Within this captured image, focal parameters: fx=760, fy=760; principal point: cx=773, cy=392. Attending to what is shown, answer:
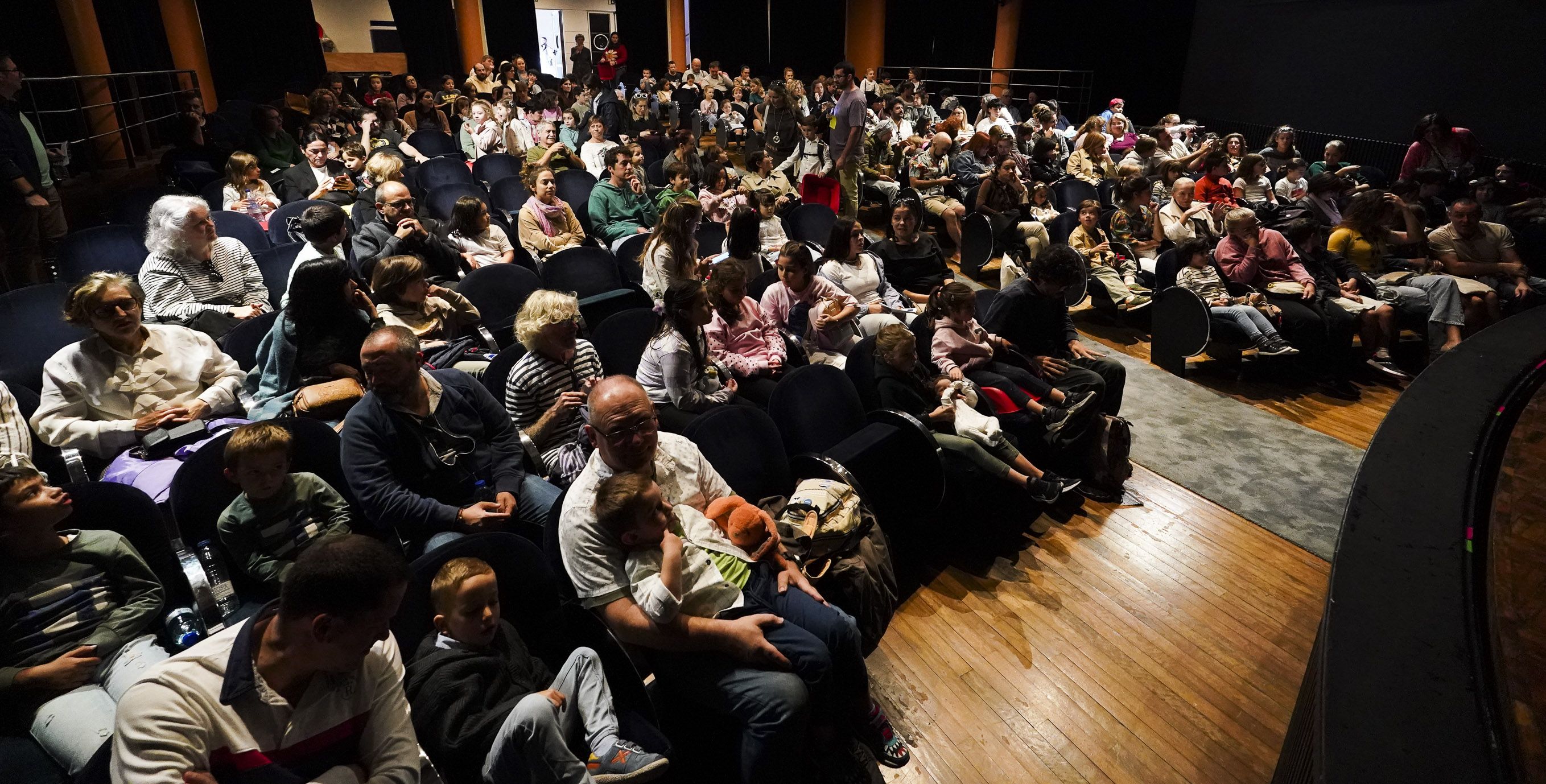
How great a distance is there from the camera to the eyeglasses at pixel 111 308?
2.66 m

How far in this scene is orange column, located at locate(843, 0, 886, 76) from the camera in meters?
17.5

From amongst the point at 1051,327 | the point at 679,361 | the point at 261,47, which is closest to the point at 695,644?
the point at 679,361

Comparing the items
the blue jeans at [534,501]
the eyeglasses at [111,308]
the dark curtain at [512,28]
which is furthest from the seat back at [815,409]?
the dark curtain at [512,28]

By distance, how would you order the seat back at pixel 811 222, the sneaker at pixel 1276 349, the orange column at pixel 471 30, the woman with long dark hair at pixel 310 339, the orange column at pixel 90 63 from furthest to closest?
the orange column at pixel 471 30
the orange column at pixel 90 63
the seat back at pixel 811 222
the sneaker at pixel 1276 349
the woman with long dark hair at pixel 310 339

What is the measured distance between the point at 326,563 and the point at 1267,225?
7916 mm

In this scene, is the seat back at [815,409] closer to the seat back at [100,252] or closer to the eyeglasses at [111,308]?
the eyeglasses at [111,308]

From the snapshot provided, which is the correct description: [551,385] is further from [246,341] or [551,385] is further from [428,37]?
[428,37]

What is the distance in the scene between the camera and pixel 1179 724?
2.48 metres

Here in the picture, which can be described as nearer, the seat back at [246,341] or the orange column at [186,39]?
the seat back at [246,341]

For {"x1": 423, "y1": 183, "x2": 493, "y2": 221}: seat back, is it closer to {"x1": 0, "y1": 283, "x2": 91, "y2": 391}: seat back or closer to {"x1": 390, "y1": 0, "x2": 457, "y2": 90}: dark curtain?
{"x1": 0, "y1": 283, "x2": 91, "y2": 391}: seat back

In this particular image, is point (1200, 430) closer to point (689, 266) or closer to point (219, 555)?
point (689, 266)

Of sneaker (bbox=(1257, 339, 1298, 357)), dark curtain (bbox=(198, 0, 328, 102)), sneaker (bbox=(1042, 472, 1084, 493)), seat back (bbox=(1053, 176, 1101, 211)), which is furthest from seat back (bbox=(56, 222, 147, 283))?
dark curtain (bbox=(198, 0, 328, 102))

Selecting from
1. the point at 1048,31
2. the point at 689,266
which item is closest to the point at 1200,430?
the point at 689,266

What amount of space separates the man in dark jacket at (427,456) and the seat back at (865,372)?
143 centimetres
